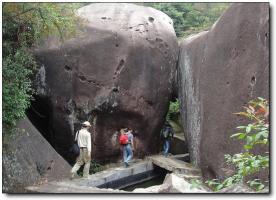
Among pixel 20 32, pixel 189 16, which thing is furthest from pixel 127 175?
pixel 189 16

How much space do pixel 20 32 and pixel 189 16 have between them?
327 inches

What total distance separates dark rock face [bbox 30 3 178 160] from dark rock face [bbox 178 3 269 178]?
4.90 ft

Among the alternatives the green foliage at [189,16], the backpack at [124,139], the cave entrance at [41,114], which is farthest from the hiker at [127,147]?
the green foliage at [189,16]

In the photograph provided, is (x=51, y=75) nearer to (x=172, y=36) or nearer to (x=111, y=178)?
(x=111, y=178)

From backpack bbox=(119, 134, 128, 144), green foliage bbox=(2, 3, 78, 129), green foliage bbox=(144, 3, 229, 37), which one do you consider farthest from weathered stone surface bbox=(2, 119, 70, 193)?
green foliage bbox=(144, 3, 229, 37)

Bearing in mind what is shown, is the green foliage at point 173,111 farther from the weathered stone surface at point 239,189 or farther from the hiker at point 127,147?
the weathered stone surface at point 239,189

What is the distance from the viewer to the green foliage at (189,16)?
13589 mm

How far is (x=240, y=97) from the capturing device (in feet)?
22.4

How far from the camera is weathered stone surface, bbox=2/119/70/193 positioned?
6398mm

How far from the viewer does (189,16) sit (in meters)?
14.5

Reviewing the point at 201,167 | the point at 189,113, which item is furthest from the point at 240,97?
the point at 189,113

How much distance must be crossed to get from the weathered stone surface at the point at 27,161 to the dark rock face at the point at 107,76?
1.95 meters

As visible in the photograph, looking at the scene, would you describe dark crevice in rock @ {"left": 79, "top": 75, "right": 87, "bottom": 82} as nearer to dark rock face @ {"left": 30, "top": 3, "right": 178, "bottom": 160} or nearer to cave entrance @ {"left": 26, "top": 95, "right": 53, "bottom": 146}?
dark rock face @ {"left": 30, "top": 3, "right": 178, "bottom": 160}

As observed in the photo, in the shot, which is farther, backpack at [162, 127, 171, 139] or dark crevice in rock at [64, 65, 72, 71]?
backpack at [162, 127, 171, 139]
